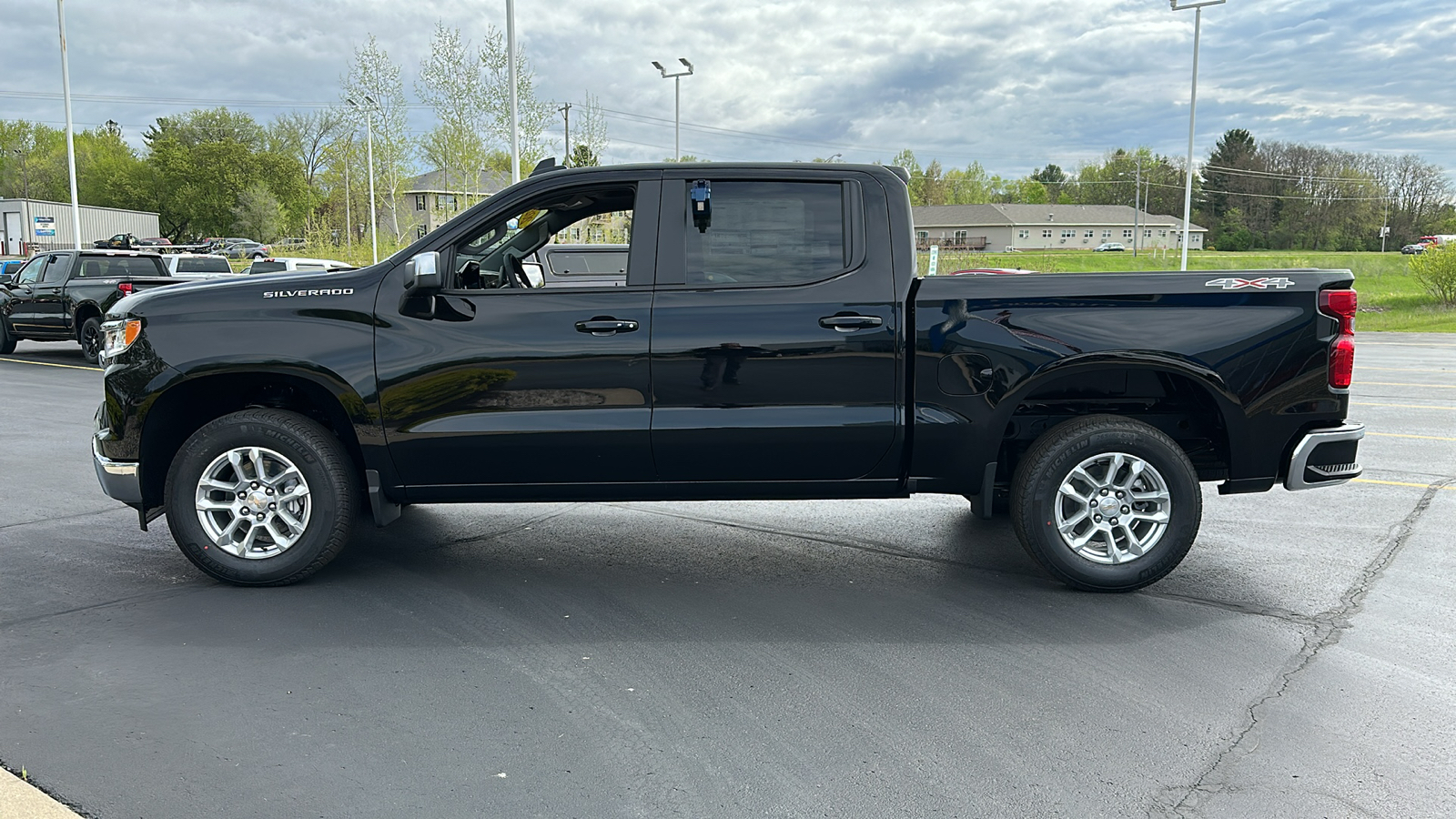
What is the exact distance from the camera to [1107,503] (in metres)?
4.95

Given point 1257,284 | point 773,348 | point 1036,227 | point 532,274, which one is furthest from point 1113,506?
point 1036,227

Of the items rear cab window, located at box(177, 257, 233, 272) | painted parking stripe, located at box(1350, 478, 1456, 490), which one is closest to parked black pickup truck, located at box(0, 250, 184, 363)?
rear cab window, located at box(177, 257, 233, 272)

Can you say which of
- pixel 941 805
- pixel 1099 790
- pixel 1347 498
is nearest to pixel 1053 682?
pixel 1099 790

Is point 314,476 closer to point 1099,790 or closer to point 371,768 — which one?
point 371,768

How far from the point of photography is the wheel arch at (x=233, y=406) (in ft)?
16.2

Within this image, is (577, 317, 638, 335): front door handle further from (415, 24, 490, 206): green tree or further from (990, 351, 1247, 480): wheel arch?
(415, 24, 490, 206): green tree

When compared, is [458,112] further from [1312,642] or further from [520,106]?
[1312,642]

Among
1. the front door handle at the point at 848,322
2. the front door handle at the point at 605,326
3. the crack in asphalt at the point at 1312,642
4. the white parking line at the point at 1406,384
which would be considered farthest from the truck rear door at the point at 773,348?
the white parking line at the point at 1406,384

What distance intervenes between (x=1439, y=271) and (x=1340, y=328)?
35.4 m

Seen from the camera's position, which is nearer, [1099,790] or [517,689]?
[1099,790]

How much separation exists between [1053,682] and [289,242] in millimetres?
74896

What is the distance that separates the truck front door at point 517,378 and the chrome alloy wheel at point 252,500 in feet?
1.79

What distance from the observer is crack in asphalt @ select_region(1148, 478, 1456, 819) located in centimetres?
308

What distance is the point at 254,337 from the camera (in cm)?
493
